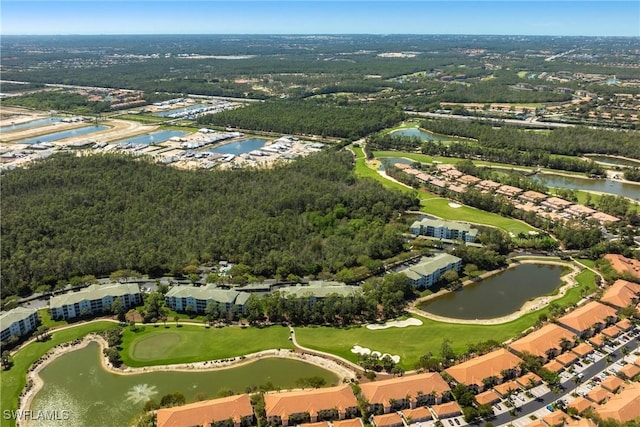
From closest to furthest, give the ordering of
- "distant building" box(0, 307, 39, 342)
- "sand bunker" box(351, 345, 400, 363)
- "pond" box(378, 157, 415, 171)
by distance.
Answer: "sand bunker" box(351, 345, 400, 363) → "distant building" box(0, 307, 39, 342) → "pond" box(378, 157, 415, 171)

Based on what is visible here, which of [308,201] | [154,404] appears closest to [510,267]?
[308,201]

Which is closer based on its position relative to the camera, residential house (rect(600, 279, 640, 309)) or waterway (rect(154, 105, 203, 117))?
residential house (rect(600, 279, 640, 309))

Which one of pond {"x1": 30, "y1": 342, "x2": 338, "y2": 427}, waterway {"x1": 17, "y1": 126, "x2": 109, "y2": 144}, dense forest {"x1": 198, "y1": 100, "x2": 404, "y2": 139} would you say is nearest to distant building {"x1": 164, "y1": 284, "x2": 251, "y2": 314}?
pond {"x1": 30, "y1": 342, "x2": 338, "y2": 427}

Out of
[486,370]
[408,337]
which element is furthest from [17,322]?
[486,370]

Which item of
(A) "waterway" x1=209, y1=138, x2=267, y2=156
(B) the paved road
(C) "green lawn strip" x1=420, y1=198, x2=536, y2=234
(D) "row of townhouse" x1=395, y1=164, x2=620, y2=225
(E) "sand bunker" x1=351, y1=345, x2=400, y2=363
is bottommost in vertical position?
(E) "sand bunker" x1=351, y1=345, x2=400, y2=363

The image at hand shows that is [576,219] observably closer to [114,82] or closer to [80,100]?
[80,100]

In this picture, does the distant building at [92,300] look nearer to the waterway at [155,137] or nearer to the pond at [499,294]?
the pond at [499,294]

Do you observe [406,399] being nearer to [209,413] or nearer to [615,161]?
[209,413]

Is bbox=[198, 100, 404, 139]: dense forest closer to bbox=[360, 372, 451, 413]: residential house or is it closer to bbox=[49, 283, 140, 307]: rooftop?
bbox=[49, 283, 140, 307]: rooftop
